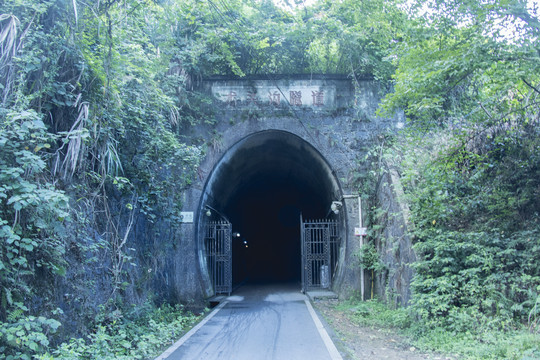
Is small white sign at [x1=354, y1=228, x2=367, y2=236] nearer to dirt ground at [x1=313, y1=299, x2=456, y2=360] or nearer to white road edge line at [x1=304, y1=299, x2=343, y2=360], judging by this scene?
white road edge line at [x1=304, y1=299, x2=343, y2=360]

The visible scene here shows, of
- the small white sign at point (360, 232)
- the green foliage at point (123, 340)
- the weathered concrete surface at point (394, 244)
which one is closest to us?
the green foliage at point (123, 340)

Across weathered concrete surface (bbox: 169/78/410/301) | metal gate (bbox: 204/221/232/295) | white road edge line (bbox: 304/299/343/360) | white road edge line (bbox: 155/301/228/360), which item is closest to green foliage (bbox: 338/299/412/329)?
white road edge line (bbox: 304/299/343/360)

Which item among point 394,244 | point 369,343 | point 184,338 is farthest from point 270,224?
point 369,343

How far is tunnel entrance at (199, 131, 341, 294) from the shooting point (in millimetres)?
12422

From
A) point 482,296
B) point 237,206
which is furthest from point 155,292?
point 237,206

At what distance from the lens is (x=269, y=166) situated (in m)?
16.2

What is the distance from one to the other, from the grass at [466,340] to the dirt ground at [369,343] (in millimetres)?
177

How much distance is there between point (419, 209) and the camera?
8102 millimetres

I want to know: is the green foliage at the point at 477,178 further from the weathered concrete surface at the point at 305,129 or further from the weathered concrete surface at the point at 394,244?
the weathered concrete surface at the point at 305,129

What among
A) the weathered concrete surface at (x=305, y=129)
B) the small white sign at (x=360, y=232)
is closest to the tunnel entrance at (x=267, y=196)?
the weathered concrete surface at (x=305, y=129)

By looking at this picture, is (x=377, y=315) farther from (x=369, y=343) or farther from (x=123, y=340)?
(x=123, y=340)

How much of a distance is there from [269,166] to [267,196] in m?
6.56

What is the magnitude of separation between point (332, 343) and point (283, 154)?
857 centimetres

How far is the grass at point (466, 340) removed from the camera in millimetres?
4855
